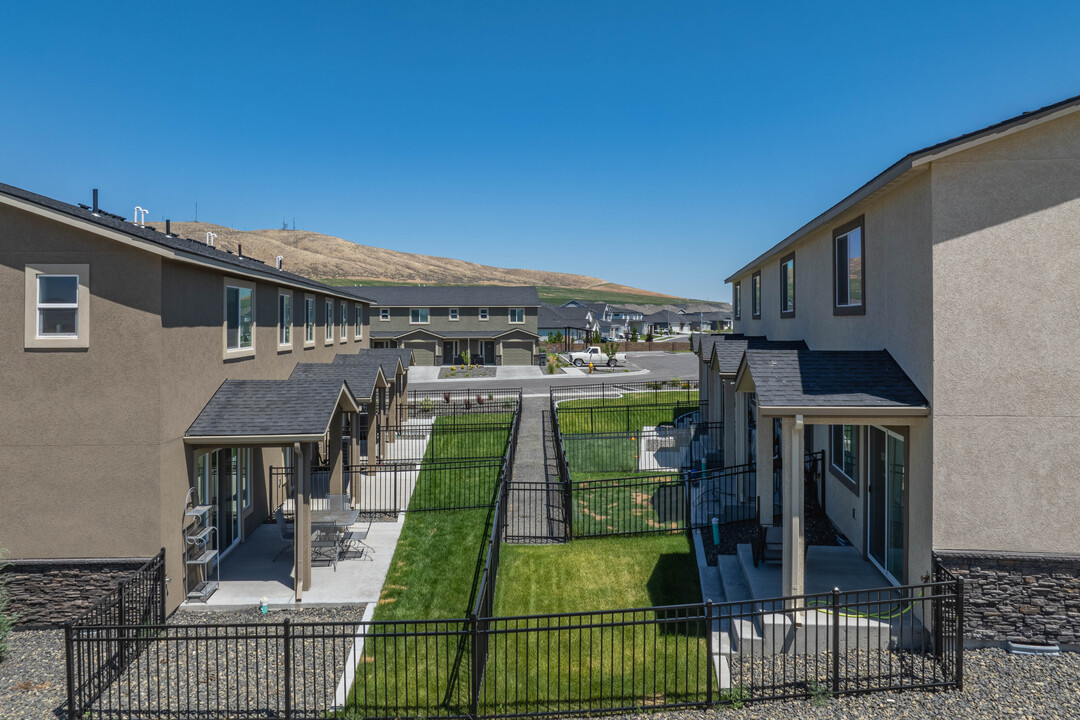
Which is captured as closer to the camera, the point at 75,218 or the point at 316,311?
the point at 75,218

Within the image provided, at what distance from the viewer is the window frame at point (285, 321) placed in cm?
1667

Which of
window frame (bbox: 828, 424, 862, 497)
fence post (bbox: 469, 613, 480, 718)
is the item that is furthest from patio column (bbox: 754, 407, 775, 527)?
fence post (bbox: 469, 613, 480, 718)

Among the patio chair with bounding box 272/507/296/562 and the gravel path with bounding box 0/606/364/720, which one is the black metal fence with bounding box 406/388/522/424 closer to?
the patio chair with bounding box 272/507/296/562

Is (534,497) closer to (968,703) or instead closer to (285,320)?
(285,320)

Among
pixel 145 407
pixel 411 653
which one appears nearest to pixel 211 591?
pixel 145 407

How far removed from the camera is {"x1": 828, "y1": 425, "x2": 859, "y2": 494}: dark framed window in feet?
39.8

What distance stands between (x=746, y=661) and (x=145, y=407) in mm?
9160

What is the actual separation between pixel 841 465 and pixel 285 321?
13.3 meters

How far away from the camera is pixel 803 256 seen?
615 inches

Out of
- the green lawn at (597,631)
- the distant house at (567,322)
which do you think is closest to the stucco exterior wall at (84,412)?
the green lawn at (597,631)

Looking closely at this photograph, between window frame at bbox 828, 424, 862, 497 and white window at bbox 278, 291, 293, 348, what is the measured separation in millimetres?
12679

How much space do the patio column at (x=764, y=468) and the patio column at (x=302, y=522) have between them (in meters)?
7.73

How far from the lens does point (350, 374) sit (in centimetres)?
1844

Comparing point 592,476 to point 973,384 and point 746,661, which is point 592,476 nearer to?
point 746,661
